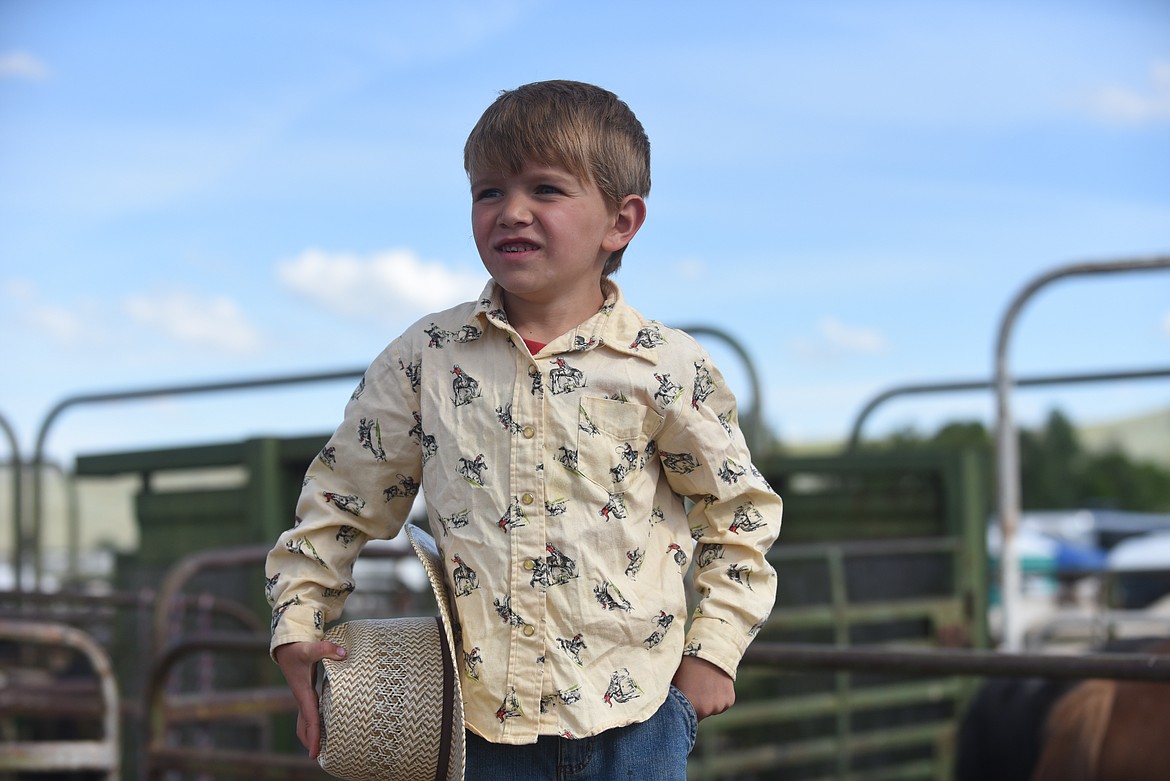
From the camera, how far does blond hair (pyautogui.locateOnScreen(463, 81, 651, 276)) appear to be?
1.73 m

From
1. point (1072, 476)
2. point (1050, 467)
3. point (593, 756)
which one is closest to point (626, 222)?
point (593, 756)

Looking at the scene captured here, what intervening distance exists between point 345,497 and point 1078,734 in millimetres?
2745

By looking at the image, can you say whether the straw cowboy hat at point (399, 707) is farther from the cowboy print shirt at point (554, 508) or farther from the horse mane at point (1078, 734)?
the horse mane at point (1078, 734)

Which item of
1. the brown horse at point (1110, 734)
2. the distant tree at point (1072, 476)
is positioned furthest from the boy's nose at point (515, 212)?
the distant tree at point (1072, 476)

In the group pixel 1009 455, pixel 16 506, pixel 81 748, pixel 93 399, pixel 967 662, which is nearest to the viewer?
pixel 967 662

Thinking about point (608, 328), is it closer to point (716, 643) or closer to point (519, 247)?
point (519, 247)

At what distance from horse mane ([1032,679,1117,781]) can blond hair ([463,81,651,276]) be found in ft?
8.39

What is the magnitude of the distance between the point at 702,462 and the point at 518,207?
41 cm

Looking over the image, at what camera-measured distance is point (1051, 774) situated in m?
3.88

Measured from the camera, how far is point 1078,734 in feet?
12.4

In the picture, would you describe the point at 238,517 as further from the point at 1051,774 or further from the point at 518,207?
the point at 518,207

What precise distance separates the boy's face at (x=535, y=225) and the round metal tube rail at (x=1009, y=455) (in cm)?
405

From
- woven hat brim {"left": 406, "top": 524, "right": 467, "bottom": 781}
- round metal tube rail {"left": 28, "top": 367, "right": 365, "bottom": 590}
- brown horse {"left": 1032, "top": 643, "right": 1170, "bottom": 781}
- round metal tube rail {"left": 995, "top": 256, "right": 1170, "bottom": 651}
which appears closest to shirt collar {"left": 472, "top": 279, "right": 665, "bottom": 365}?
woven hat brim {"left": 406, "top": 524, "right": 467, "bottom": 781}

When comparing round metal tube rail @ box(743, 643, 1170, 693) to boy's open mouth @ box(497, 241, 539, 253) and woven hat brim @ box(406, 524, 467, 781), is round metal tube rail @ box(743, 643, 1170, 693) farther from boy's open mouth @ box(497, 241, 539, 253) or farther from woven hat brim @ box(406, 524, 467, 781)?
boy's open mouth @ box(497, 241, 539, 253)
